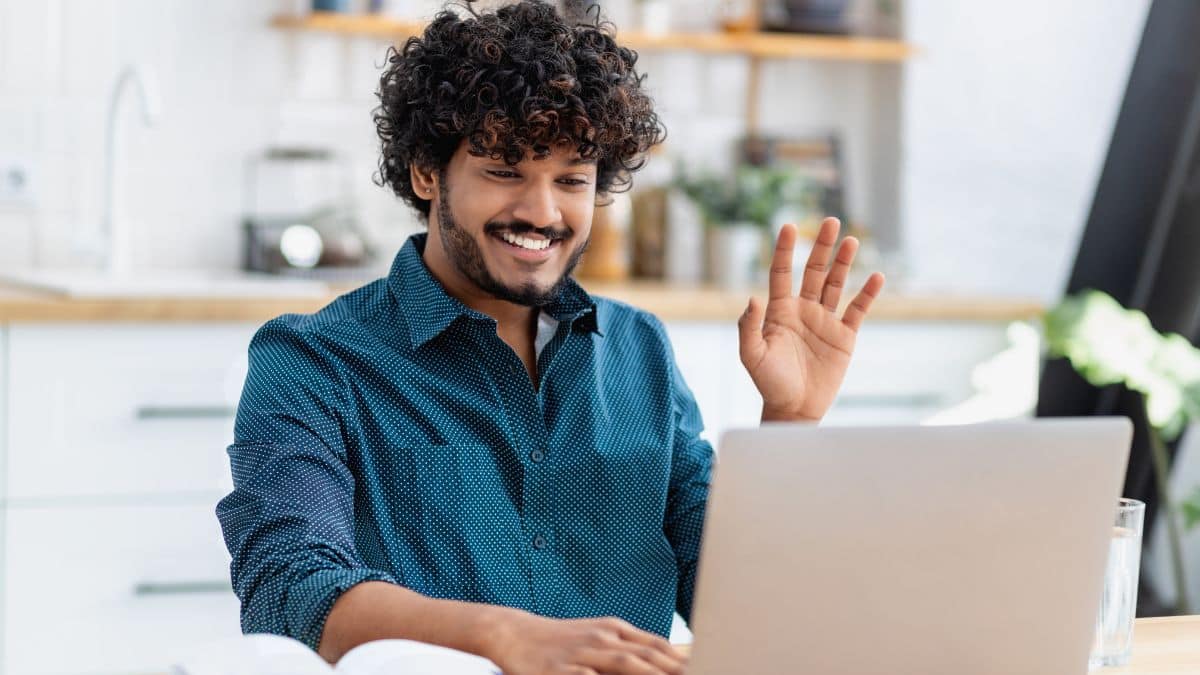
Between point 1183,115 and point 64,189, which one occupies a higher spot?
point 1183,115

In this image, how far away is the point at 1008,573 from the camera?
0.99m

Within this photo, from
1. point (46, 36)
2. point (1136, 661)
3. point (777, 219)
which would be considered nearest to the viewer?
point (1136, 661)

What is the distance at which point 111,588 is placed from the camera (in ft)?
8.41

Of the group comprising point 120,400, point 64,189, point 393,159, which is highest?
point 393,159

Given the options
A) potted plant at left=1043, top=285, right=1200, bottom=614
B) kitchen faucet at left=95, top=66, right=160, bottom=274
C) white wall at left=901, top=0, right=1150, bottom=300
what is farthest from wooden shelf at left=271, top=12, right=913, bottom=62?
potted plant at left=1043, top=285, right=1200, bottom=614

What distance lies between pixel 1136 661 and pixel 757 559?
515 mm

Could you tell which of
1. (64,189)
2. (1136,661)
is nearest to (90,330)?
(64,189)

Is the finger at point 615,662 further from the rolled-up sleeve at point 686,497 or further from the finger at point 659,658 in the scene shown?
the rolled-up sleeve at point 686,497

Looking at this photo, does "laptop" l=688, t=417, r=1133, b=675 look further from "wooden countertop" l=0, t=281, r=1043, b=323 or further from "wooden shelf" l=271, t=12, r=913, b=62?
"wooden shelf" l=271, t=12, r=913, b=62

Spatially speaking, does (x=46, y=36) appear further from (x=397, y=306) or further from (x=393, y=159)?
(x=397, y=306)

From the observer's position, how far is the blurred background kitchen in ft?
8.38

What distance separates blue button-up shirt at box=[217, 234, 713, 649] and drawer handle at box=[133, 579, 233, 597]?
1.20 metres

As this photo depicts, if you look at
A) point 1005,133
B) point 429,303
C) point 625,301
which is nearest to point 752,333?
point 429,303

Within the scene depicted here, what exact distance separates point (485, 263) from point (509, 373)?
4.6 inches
